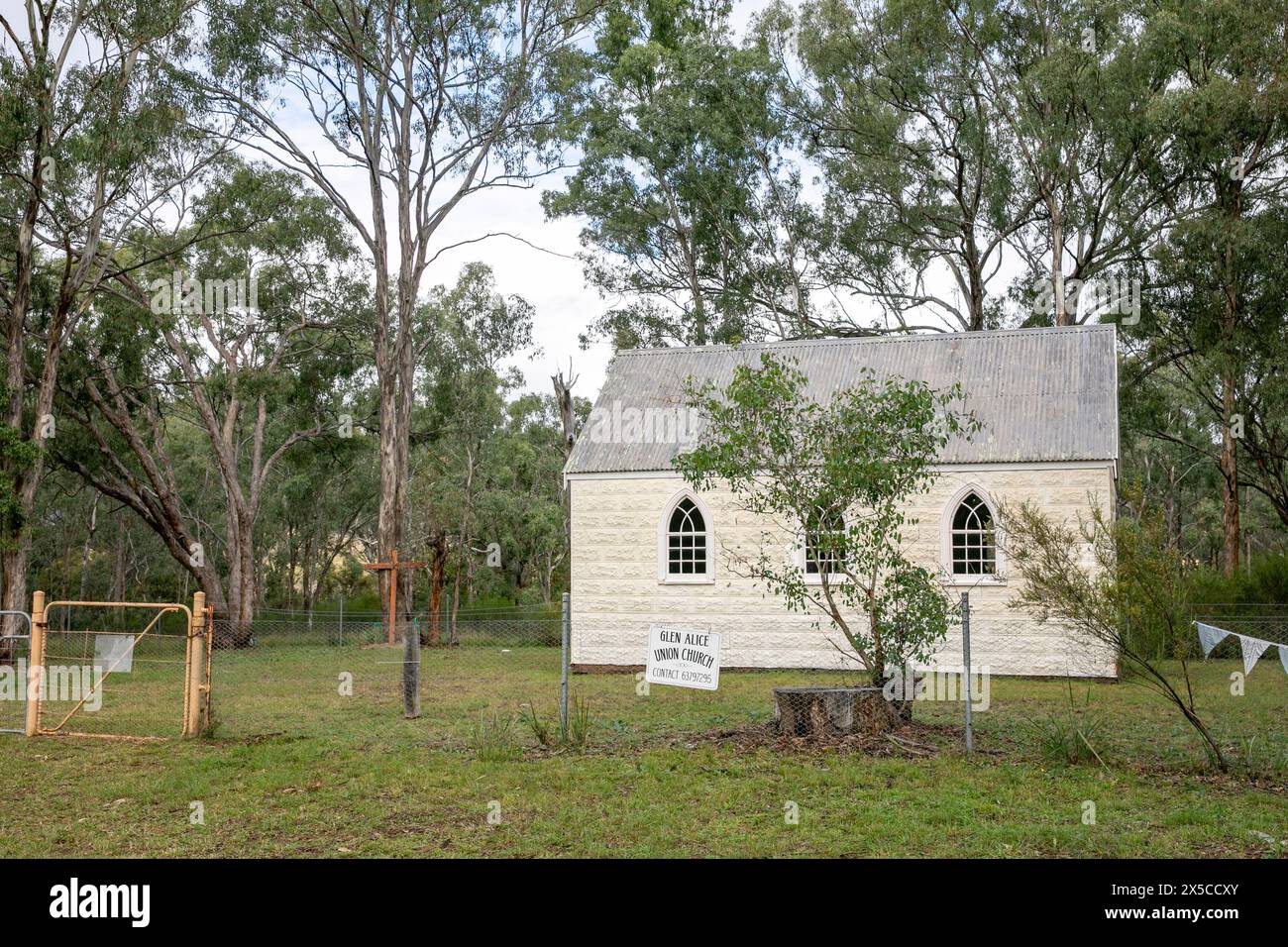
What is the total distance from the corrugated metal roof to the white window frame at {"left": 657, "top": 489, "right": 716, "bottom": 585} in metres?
0.83

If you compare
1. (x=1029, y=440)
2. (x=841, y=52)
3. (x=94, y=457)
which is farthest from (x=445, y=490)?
(x=1029, y=440)

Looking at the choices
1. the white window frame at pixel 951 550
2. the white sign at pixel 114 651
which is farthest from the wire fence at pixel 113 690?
the white window frame at pixel 951 550

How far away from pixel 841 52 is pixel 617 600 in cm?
2284

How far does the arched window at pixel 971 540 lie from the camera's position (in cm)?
2119

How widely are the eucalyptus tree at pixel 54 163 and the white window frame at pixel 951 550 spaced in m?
18.4

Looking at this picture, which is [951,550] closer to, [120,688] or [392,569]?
[392,569]

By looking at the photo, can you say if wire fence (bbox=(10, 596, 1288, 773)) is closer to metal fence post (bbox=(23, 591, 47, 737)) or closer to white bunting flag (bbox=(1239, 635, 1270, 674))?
metal fence post (bbox=(23, 591, 47, 737))

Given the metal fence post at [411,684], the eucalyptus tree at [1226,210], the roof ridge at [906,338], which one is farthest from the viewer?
the eucalyptus tree at [1226,210]

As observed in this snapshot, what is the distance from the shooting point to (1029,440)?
2122cm

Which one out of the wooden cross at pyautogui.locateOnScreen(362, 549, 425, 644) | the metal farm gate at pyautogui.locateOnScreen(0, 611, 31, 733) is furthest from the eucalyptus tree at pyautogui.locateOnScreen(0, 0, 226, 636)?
the wooden cross at pyautogui.locateOnScreen(362, 549, 425, 644)

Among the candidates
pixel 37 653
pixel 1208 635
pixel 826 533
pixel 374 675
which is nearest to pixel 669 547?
pixel 374 675

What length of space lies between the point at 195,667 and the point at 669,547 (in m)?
11.3

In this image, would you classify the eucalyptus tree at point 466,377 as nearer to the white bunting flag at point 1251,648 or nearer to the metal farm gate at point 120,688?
the metal farm gate at point 120,688
